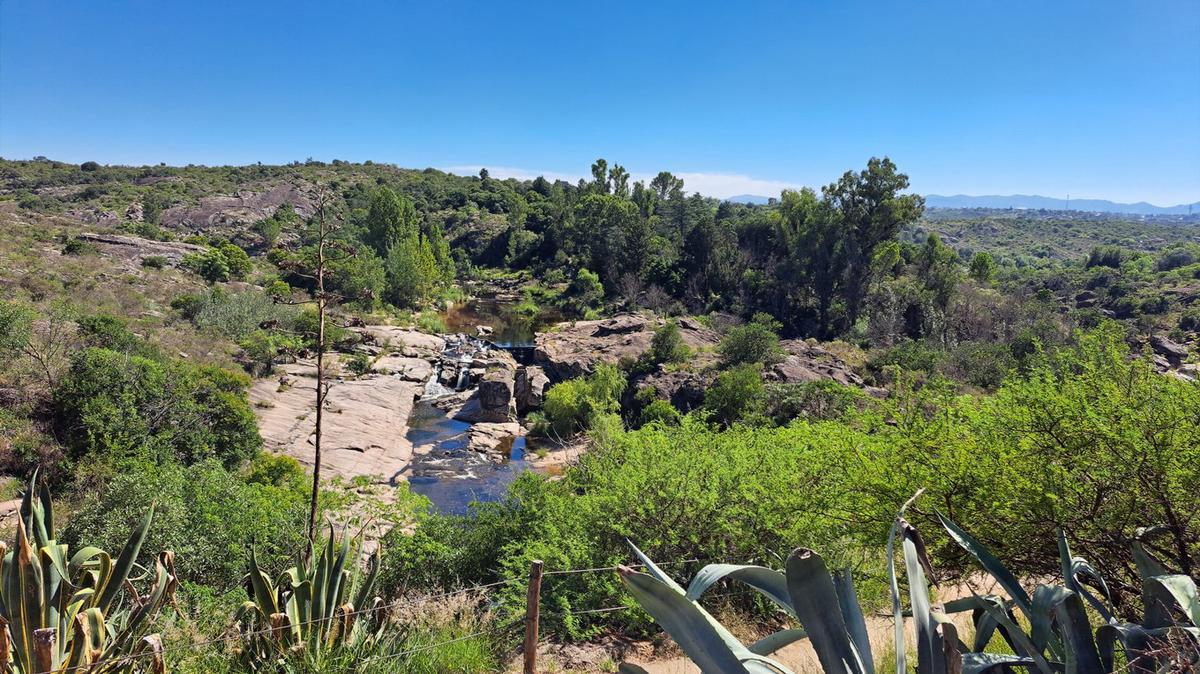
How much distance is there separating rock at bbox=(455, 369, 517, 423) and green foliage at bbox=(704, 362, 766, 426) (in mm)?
8922

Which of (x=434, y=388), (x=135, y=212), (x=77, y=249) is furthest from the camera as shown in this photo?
(x=135, y=212)

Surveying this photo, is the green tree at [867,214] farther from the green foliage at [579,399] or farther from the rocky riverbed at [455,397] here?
the green foliage at [579,399]

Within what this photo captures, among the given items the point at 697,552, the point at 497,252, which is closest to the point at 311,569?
the point at 697,552

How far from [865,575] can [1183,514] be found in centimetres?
322

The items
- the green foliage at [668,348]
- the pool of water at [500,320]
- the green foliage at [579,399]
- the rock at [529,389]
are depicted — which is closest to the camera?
the green foliage at [579,399]

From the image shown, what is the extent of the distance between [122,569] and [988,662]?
5248 mm

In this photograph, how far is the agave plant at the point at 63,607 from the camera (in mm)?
3441

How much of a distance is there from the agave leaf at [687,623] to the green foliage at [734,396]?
62.9 ft

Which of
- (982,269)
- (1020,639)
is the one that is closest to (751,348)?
(1020,639)

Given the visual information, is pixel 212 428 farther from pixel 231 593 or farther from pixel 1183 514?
pixel 1183 514

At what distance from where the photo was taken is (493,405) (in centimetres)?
2580

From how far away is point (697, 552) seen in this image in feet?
26.3

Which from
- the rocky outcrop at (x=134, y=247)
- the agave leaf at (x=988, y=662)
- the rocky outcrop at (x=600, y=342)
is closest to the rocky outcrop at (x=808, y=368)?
the rocky outcrop at (x=600, y=342)

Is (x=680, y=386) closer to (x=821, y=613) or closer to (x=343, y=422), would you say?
(x=343, y=422)
